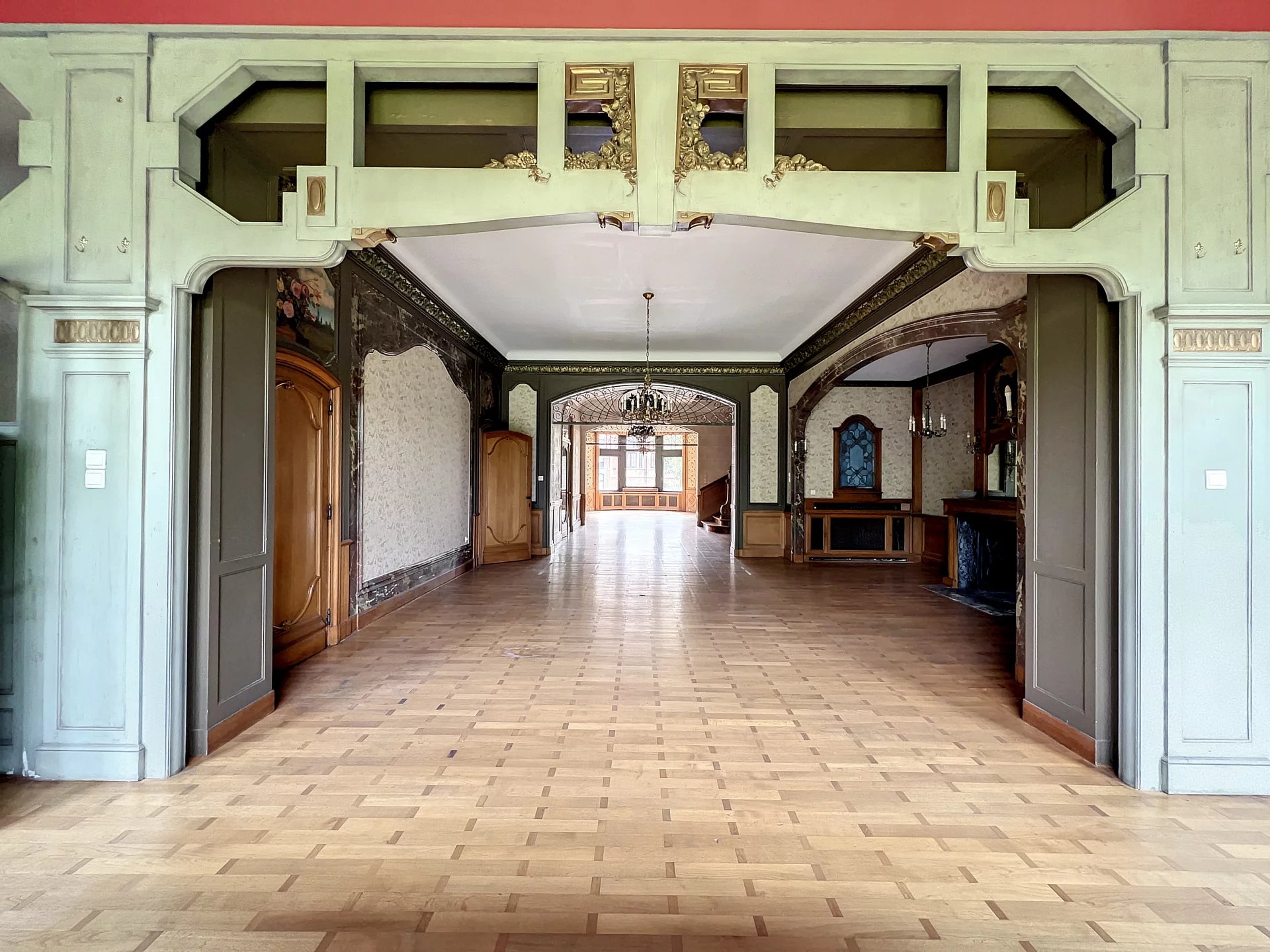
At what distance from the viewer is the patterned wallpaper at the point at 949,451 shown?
9.57 meters

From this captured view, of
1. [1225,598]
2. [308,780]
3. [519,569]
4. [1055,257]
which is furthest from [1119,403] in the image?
[519,569]

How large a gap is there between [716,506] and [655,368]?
23.0ft

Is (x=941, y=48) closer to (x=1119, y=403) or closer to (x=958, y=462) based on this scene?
(x=1119, y=403)

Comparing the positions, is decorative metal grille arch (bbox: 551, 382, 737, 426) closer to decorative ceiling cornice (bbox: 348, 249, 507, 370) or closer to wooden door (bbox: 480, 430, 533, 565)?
wooden door (bbox: 480, 430, 533, 565)

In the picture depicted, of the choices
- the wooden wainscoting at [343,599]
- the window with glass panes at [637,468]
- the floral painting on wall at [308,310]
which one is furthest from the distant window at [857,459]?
the window with glass panes at [637,468]

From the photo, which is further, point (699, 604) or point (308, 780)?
point (699, 604)

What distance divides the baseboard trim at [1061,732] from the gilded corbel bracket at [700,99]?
3.01m

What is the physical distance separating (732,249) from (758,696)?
364 cm

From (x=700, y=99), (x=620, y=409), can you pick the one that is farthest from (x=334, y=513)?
(x=620, y=409)

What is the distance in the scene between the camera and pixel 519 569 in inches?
348

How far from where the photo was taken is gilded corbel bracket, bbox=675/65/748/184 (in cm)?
270

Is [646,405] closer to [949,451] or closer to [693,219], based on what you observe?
[949,451]

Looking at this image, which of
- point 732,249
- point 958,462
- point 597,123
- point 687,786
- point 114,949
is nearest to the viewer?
point 114,949

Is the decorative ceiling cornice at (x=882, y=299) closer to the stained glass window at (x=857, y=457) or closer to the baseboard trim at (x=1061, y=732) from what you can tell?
the stained glass window at (x=857, y=457)
